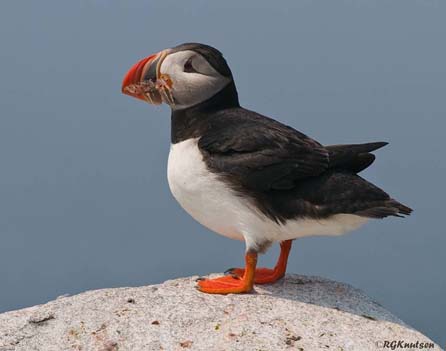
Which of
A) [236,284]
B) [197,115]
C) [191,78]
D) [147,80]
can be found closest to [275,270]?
[236,284]

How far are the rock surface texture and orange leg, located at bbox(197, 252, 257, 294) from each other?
0.09 meters

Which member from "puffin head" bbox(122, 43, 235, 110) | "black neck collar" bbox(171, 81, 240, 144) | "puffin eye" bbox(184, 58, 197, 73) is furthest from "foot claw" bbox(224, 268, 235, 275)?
"puffin eye" bbox(184, 58, 197, 73)

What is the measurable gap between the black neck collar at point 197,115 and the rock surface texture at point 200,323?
1456 mm

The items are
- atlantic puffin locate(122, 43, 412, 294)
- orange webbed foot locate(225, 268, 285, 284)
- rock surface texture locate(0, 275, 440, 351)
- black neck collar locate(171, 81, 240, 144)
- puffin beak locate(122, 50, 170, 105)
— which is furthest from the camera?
orange webbed foot locate(225, 268, 285, 284)

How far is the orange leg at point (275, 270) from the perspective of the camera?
821cm

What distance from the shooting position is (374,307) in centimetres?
798

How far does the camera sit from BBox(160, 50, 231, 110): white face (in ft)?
25.6

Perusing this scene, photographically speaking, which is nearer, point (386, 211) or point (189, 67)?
point (386, 211)

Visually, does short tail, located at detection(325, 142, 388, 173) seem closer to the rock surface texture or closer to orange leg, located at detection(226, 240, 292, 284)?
orange leg, located at detection(226, 240, 292, 284)

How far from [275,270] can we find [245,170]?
1356 mm

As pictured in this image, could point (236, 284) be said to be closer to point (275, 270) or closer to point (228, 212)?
point (275, 270)

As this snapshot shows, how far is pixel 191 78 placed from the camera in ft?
25.6

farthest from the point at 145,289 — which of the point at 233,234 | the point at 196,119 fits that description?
the point at 196,119

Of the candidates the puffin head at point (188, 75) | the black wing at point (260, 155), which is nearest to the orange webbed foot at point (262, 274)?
the black wing at point (260, 155)
